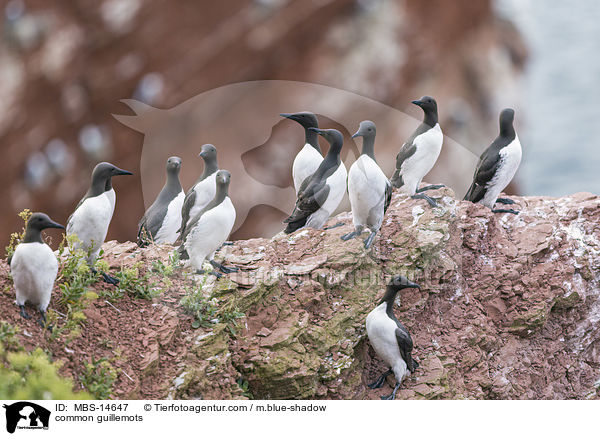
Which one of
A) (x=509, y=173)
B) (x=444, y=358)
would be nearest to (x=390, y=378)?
(x=444, y=358)

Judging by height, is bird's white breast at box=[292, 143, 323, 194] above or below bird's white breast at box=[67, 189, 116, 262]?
above

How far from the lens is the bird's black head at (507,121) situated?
19.6 feet

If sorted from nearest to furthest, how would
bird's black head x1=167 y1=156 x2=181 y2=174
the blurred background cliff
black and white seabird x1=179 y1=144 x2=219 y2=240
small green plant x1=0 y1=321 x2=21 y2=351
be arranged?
small green plant x1=0 y1=321 x2=21 y2=351 → black and white seabird x1=179 y1=144 x2=219 y2=240 → bird's black head x1=167 y1=156 x2=181 y2=174 → the blurred background cliff

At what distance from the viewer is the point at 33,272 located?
4.17 metres

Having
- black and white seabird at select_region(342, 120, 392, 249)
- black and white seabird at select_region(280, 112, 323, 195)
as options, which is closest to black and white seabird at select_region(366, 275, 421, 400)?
black and white seabird at select_region(342, 120, 392, 249)

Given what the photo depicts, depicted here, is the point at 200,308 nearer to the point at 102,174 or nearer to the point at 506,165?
the point at 102,174

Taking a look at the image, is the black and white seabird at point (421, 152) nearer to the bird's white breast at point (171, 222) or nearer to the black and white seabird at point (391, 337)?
the black and white seabird at point (391, 337)

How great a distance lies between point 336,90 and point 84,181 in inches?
145

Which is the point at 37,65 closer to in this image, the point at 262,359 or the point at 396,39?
the point at 396,39

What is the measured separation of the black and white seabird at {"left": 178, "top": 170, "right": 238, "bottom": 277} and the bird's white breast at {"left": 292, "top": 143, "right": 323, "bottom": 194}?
45.9 inches

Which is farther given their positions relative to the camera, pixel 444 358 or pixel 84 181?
pixel 84 181

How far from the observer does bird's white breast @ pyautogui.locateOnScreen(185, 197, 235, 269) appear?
15.8 feet

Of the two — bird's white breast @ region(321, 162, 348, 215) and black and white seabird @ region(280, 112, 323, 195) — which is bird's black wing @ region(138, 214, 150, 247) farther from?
bird's white breast @ region(321, 162, 348, 215)

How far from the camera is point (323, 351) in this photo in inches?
188
